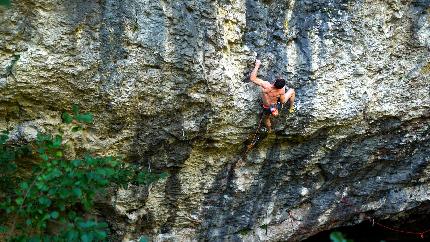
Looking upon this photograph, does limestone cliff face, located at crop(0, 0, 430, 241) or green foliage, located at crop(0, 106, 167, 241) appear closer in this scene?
green foliage, located at crop(0, 106, 167, 241)

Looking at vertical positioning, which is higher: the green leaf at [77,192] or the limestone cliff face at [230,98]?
the limestone cliff face at [230,98]

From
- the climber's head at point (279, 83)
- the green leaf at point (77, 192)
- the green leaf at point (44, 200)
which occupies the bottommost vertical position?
the green leaf at point (44, 200)

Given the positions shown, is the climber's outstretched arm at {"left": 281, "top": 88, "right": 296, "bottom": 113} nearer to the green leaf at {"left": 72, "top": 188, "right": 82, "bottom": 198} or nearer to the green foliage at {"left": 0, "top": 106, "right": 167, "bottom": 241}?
the green foliage at {"left": 0, "top": 106, "right": 167, "bottom": 241}

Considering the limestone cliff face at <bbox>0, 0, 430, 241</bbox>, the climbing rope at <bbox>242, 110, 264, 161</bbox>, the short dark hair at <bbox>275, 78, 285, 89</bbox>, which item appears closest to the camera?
the limestone cliff face at <bbox>0, 0, 430, 241</bbox>

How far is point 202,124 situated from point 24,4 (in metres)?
1.65

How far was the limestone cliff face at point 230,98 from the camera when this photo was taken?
12.1ft

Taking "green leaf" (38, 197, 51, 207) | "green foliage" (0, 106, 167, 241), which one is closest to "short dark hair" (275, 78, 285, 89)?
"green foliage" (0, 106, 167, 241)

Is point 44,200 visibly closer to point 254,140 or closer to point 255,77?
point 255,77

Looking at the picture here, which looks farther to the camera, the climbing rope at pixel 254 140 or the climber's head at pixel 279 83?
the climbing rope at pixel 254 140

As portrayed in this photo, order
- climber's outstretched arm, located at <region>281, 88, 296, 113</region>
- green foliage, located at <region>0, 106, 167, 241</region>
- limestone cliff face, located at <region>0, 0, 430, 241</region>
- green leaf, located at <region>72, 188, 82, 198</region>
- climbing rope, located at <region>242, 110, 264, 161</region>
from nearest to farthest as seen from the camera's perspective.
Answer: green foliage, located at <region>0, 106, 167, 241</region>
green leaf, located at <region>72, 188, 82, 198</region>
limestone cliff face, located at <region>0, 0, 430, 241</region>
climber's outstretched arm, located at <region>281, 88, 296, 113</region>
climbing rope, located at <region>242, 110, 264, 161</region>

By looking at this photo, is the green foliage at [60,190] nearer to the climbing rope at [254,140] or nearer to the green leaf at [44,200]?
the green leaf at [44,200]

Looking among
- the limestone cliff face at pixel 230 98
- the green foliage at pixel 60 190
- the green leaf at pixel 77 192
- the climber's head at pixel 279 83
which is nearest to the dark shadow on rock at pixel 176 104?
the limestone cliff face at pixel 230 98

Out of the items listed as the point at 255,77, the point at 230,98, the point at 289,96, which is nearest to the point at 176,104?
the point at 230,98

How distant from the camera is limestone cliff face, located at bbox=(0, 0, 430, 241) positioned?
3.69 meters
